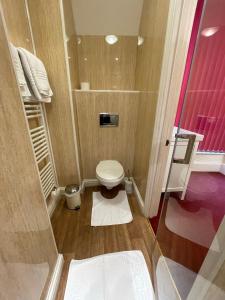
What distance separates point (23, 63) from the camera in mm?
1056

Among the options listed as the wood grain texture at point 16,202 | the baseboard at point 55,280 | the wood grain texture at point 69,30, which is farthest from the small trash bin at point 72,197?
the wood grain texture at point 69,30

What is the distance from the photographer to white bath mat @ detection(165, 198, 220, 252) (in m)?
1.16

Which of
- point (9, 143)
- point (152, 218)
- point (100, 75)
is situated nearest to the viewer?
point (9, 143)

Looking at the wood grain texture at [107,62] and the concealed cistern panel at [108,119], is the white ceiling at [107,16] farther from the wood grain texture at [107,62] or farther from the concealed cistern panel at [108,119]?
the concealed cistern panel at [108,119]

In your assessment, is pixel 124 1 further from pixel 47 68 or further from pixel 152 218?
pixel 152 218

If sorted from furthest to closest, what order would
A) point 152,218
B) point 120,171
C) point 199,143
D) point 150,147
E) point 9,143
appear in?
point 120,171, point 152,218, point 199,143, point 150,147, point 9,143

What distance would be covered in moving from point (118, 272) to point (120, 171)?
3.12 feet

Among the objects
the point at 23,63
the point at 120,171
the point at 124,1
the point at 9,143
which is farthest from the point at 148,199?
the point at 124,1

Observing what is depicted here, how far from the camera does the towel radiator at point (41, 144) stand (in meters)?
1.33

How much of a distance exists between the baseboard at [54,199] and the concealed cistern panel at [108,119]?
3.53 ft

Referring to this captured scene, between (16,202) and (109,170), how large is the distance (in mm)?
1208

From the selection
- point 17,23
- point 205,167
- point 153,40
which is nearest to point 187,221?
point 205,167

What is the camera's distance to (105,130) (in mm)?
1870

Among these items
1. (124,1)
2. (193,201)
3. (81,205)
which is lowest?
(81,205)
